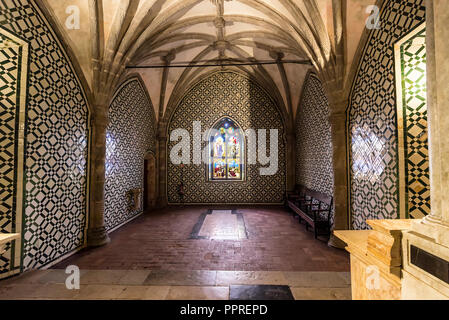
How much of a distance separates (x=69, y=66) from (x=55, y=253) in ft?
13.5

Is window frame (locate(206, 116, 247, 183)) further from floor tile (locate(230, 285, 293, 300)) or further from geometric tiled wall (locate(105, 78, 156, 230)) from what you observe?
floor tile (locate(230, 285, 293, 300))

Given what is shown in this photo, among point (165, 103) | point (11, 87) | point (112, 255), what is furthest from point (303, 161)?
point (11, 87)

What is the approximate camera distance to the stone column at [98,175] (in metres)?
5.42

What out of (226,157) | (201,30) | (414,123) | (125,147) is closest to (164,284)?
(414,123)

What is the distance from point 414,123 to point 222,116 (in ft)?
26.6

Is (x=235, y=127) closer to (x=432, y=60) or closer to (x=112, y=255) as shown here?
(x=112, y=255)

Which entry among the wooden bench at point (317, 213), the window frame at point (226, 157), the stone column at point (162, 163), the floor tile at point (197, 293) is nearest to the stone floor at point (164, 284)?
the floor tile at point (197, 293)

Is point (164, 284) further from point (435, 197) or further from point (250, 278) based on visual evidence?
point (435, 197)

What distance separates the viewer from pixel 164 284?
335cm

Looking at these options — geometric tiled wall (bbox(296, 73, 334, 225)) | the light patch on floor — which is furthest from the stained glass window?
geometric tiled wall (bbox(296, 73, 334, 225))

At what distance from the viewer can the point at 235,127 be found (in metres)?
11.1

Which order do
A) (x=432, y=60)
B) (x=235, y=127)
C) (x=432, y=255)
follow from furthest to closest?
(x=235, y=127)
(x=432, y=60)
(x=432, y=255)

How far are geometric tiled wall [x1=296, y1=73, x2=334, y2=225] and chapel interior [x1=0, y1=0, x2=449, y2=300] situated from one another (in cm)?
10

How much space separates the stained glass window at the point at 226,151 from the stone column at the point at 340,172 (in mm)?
5929
